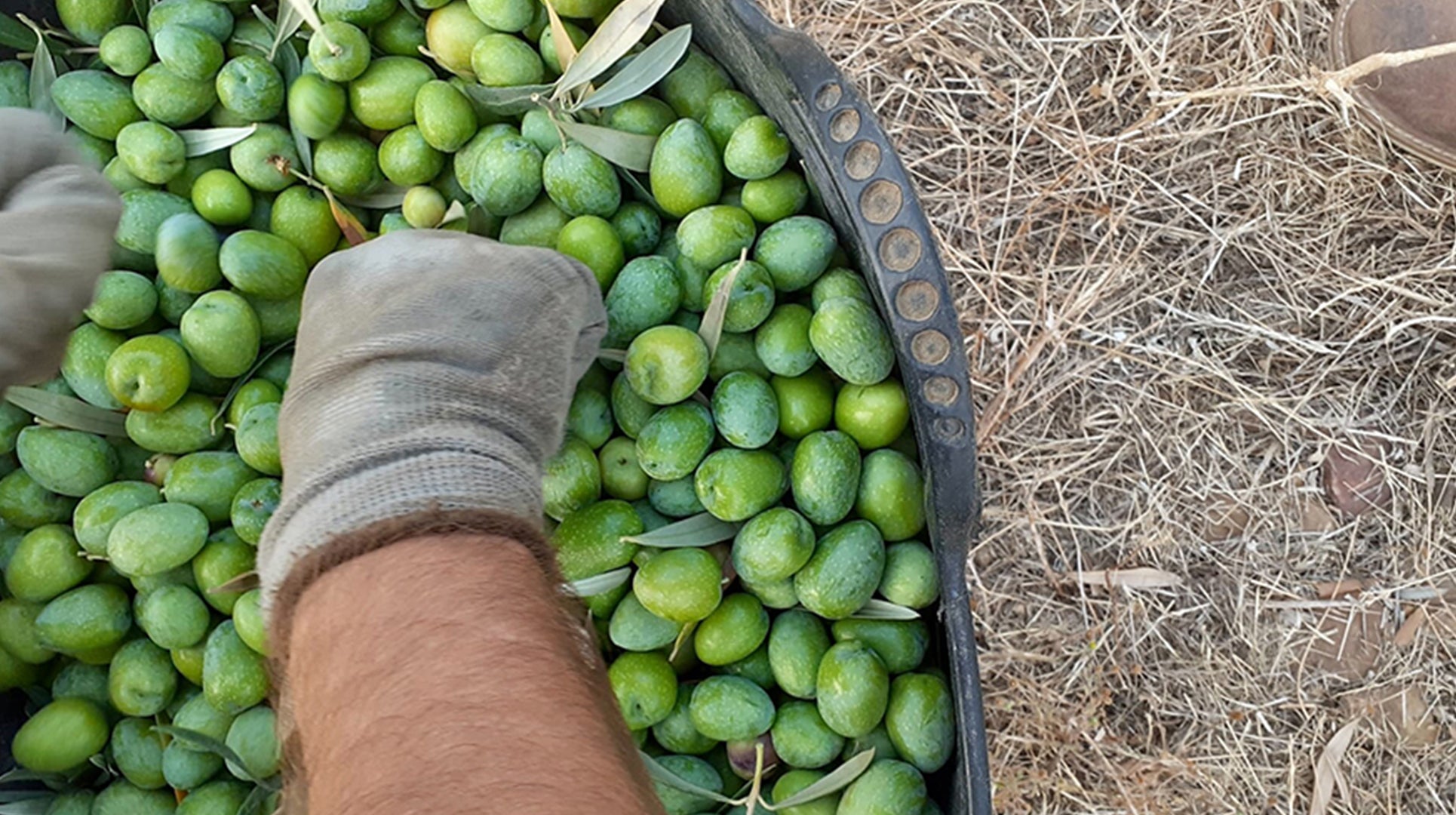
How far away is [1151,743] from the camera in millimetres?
1446

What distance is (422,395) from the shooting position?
1.20 meters

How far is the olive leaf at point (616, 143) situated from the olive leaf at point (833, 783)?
811 millimetres

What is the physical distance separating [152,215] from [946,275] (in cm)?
109

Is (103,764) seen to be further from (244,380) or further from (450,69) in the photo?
(450,69)

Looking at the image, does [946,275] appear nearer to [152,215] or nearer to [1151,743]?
[1151,743]

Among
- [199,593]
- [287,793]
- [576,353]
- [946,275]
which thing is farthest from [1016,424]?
[199,593]

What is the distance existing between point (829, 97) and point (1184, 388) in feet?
1.94

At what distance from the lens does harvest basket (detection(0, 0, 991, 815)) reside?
1.30 meters

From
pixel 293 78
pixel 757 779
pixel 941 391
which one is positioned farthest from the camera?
pixel 293 78

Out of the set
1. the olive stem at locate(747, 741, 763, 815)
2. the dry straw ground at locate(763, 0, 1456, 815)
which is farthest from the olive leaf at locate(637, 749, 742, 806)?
the dry straw ground at locate(763, 0, 1456, 815)

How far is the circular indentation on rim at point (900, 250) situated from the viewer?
131cm

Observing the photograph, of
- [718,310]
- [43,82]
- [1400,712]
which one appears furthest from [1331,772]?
[43,82]

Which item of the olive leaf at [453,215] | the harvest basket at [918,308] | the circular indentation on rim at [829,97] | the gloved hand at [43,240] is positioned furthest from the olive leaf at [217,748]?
the circular indentation on rim at [829,97]

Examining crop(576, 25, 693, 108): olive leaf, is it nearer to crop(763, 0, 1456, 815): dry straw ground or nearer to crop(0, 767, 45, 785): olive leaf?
crop(763, 0, 1456, 815): dry straw ground
